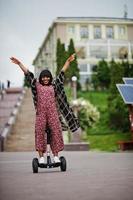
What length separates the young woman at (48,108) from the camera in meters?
4.93

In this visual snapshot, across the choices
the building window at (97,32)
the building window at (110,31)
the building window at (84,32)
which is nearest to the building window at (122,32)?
the building window at (110,31)

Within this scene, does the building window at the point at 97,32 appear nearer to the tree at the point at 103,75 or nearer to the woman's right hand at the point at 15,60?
the tree at the point at 103,75

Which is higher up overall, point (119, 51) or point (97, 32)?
point (97, 32)

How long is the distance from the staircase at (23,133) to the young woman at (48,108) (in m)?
11.6

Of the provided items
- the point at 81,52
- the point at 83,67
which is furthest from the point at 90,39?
the point at 83,67

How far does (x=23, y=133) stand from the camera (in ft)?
62.9

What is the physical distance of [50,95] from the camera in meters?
4.96

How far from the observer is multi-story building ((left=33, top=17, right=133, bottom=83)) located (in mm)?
50969

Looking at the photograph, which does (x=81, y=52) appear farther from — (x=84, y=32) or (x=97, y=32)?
(x=97, y=32)

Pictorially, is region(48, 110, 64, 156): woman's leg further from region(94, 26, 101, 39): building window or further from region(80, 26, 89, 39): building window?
region(94, 26, 101, 39): building window

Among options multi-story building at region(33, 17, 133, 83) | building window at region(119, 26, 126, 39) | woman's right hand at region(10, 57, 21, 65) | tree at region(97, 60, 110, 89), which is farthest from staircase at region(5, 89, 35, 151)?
building window at region(119, 26, 126, 39)

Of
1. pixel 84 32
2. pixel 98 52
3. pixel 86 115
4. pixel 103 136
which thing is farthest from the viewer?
pixel 84 32

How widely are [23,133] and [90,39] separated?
35751mm

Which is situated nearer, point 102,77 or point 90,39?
point 102,77
